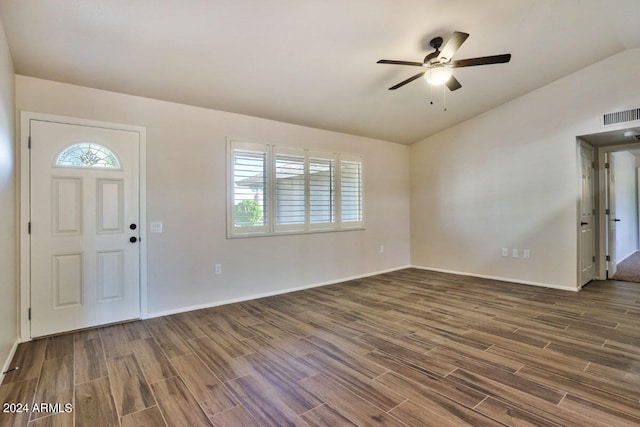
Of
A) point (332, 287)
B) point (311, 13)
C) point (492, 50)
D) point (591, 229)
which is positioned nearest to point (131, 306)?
point (332, 287)

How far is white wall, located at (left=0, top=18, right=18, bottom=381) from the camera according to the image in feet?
7.98

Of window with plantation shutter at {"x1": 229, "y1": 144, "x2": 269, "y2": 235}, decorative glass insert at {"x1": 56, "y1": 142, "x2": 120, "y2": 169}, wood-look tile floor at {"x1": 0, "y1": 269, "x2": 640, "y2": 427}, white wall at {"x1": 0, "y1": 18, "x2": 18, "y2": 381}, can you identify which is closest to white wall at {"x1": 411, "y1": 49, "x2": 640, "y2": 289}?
wood-look tile floor at {"x1": 0, "y1": 269, "x2": 640, "y2": 427}

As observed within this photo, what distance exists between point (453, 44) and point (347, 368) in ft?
9.59

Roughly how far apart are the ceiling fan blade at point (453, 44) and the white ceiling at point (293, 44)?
0.39 m

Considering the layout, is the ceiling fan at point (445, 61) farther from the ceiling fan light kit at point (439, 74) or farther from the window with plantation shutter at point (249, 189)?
the window with plantation shutter at point (249, 189)

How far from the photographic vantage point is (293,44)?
10.1 feet

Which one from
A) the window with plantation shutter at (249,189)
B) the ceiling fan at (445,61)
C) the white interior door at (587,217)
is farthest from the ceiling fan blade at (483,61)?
the white interior door at (587,217)

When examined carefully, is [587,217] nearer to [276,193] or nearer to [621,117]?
[621,117]

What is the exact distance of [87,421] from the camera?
1.87 meters

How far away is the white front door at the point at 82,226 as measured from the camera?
3.12 m

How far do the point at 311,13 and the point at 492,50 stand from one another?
2.36m

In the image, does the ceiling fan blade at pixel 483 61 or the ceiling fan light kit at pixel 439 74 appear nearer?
the ceiling fan blade at pixel 483 61

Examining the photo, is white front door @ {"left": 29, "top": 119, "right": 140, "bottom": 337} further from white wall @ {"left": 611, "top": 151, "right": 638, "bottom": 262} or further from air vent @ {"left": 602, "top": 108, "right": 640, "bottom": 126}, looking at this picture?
white wall @ {"left": 611, "top": 151, "right": 638, "bottom": 262}

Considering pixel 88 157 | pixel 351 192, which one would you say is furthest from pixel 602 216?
pixel 88 157
